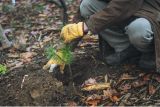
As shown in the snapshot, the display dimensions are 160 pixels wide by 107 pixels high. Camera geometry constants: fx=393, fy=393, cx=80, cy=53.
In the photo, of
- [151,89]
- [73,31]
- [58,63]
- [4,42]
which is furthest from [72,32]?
[4,42]

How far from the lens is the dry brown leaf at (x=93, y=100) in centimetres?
350

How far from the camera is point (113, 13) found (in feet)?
11.7

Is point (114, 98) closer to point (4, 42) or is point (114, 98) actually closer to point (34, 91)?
point (34, 91)

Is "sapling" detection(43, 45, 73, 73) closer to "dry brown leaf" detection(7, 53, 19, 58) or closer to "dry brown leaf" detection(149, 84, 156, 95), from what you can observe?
"dry brown leaf" detection(149, 84, 156, 95)

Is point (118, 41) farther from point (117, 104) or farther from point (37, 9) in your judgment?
point (37, 9)

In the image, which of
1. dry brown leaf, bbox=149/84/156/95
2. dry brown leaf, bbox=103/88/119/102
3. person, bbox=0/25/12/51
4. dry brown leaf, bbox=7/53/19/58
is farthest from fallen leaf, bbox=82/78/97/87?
person, bbox=0/25/12/51

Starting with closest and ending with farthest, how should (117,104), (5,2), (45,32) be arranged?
1. (117,104)
2. (45,32)
3. (5,2)

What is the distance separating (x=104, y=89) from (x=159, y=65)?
557 mm

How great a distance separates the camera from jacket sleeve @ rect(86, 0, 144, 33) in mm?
3525

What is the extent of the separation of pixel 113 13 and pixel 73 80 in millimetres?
817

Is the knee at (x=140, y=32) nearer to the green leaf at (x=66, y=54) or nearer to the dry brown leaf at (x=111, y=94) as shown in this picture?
the dry brown leaf at (x=111, y=94)

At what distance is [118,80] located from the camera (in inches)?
151

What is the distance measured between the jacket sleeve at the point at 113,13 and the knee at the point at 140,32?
0.10 m

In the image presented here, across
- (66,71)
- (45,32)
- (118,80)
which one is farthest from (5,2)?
(118,80)
